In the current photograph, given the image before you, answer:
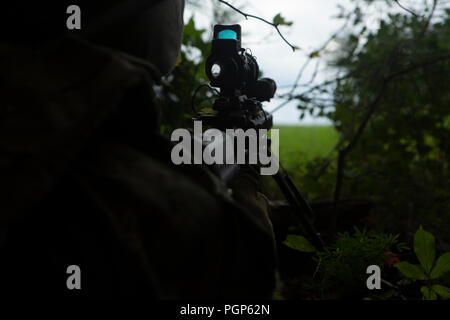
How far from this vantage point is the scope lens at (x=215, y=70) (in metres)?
0.92

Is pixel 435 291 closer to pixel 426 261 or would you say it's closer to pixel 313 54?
pixel 426 261

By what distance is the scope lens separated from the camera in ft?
3.03

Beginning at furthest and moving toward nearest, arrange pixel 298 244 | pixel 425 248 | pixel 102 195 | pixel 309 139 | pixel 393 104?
1. pixel 309 139
2. pixel 393 104
3. pixel 298 244
4. pixel 425 248
5. pixel 102 195

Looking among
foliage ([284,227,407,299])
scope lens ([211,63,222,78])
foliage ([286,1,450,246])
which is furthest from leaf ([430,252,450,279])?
foliage ([286,1,450,246])

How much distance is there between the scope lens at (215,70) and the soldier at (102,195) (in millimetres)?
330

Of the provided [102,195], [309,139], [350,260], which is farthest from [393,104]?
[309,139]

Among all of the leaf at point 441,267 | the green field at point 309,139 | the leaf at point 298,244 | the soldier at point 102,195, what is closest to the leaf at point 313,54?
the leaf at point 298,244

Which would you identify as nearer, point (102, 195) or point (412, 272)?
point (102, 195)

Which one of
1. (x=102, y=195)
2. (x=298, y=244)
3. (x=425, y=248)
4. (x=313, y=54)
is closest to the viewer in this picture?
(x=102, y=195)

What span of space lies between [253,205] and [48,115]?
422 millimetres

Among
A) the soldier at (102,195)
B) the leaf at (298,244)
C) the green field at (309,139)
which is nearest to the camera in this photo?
the soldier at (102,195)

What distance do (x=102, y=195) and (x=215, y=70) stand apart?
51 cm

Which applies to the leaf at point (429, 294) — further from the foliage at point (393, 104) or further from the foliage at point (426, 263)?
the foliage at point (393, 104)

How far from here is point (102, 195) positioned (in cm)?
52
